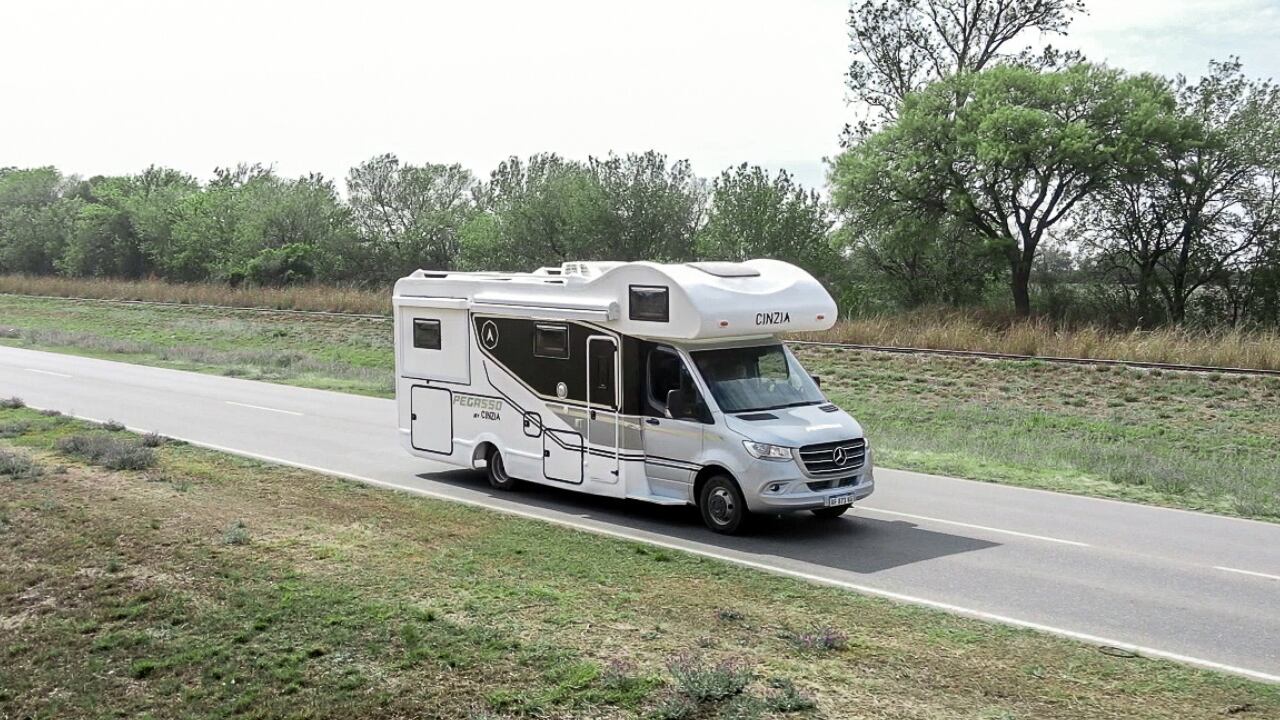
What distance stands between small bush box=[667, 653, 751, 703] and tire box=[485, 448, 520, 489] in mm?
7465

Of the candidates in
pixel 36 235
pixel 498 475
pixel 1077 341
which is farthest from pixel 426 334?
pixel 36 235

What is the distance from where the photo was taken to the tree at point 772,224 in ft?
158

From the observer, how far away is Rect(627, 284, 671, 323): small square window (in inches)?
523

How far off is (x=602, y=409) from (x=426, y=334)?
3.26 metres

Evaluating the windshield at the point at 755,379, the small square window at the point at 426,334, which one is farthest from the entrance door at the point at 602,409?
the small square window at the point at 426,334

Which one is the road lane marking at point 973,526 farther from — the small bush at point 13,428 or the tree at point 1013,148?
the tree at point 1013,148

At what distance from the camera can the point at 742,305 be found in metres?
13.4

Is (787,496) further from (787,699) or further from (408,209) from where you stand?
(408,209)

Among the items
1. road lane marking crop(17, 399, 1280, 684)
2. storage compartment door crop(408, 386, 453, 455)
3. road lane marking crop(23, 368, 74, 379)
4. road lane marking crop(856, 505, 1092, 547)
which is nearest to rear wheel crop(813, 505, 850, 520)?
road lane marking crop(856, 505, 1092, 547)

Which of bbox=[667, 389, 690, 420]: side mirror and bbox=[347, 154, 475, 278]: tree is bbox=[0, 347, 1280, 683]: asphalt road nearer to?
bbox=[667, 389, 690, 420]: side mirror

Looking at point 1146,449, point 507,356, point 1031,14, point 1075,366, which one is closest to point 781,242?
point 1031,14

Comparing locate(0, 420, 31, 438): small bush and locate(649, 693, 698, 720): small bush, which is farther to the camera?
locate(0, 420, 31, 438): small bush

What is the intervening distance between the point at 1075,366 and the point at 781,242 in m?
21.1

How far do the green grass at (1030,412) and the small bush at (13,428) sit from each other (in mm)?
7602
